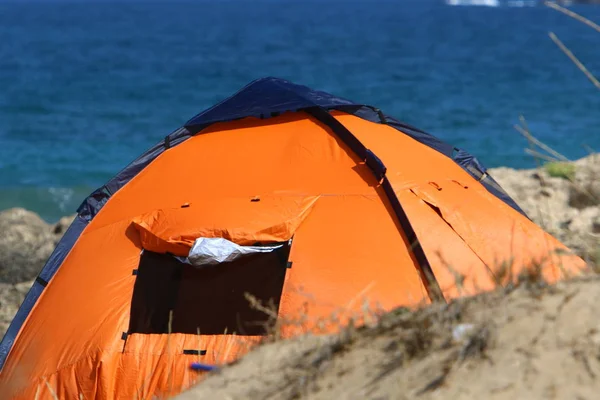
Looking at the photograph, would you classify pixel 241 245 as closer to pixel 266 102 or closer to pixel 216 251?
pixel 216 251

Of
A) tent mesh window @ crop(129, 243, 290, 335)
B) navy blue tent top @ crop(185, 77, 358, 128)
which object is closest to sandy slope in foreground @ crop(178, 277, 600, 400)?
tent mesh window @ crop(129, 243, 290, 335)

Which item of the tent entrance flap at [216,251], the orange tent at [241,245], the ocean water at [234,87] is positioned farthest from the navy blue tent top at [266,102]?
the ocean water at [234,87]

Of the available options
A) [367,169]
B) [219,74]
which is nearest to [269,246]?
[367,169]

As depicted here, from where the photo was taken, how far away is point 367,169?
5898 mm

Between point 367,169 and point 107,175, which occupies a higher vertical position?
point 367,169

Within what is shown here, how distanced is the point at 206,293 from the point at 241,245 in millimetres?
352

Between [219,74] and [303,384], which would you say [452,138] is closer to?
[219,74]

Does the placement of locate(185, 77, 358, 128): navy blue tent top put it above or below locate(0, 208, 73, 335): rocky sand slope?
above

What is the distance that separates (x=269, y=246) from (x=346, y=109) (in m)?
1.49

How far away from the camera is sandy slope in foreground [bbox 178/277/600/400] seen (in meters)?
2.71

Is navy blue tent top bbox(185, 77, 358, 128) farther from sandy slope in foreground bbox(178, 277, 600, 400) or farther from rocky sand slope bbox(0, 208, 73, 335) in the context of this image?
sandy slope in foreground bbox(178, 277, 600, 400)

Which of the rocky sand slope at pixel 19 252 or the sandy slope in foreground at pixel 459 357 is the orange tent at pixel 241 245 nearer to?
the sandy slope in foreground at pixel 459 357

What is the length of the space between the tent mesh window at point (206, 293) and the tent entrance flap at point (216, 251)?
0.10ft

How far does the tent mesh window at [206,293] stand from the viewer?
523cm
